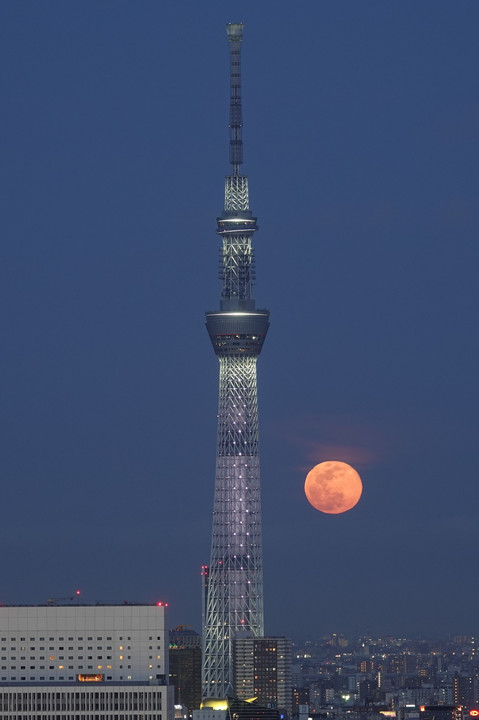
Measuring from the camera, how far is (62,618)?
12425cm

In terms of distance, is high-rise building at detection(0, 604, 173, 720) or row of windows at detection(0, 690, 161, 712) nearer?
row of windows at detection(0, 690, 161, 712)

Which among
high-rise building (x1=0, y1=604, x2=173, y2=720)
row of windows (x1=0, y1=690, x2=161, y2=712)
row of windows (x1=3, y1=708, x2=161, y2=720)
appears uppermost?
high-rise building (x1=0, y1=604, x2=173, y2=720)

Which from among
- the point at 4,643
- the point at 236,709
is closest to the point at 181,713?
the point at 236,709

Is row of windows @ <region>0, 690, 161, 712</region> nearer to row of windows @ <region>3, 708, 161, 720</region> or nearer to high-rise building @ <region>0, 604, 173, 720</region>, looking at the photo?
high-rise building @ <region>0, 604, 173, 720</region>

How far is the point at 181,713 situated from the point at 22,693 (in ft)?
259

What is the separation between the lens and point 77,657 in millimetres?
123812

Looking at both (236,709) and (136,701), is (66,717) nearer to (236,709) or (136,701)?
(136,701)

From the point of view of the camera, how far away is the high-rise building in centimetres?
12106

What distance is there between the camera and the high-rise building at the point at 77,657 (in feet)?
397

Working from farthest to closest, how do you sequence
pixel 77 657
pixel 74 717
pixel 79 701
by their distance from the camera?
pixel 77 657, pixel 79 701, pixel 74 717

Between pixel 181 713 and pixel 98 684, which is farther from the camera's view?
pixel 181 713

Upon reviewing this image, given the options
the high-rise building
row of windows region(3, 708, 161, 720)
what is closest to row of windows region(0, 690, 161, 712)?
the high-rise building

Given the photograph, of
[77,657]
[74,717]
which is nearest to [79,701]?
[74,717]

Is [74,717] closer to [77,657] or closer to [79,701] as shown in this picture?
[79,701]
